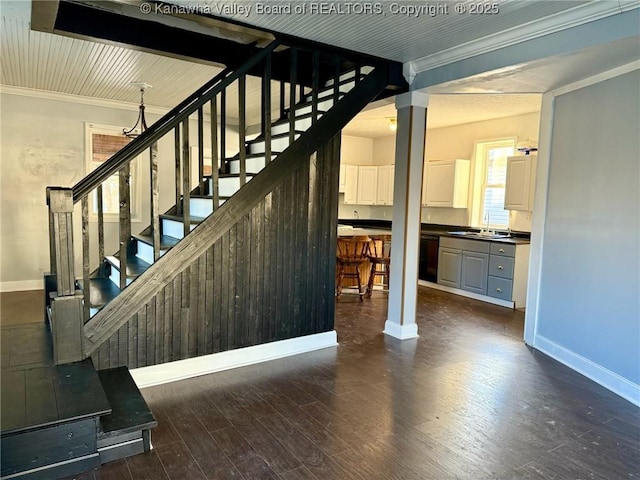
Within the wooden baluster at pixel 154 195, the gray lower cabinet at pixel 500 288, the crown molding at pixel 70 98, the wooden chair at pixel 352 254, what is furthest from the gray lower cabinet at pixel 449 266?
the crown molding at pixel 70 98

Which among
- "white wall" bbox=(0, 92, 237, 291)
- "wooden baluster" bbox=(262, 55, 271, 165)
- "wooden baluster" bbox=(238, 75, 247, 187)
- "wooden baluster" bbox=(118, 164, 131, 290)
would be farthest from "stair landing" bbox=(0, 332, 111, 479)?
"white wall" bbox=(0, 92, 237, 291)

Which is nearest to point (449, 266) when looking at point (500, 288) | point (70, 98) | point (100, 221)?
point (500, 288)

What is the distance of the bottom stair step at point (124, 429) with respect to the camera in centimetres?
218

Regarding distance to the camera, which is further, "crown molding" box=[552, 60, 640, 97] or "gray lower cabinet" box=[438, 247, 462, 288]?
"gray lower cabinet" box=[438, 247, 462, 288]

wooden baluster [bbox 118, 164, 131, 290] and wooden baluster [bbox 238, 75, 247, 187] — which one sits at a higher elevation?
wooden baluster [bbox 238, 75, 247, 187]

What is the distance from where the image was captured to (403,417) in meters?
2.70

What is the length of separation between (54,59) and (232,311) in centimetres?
327

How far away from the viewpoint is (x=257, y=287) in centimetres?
349

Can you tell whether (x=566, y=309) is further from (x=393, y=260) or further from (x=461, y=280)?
(x=461, y=280)

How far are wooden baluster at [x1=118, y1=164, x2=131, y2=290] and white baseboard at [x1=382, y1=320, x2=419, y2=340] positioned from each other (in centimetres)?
258

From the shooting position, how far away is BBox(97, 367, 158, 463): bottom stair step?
7.14 ft

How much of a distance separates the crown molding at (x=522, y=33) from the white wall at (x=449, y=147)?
3.00 metres

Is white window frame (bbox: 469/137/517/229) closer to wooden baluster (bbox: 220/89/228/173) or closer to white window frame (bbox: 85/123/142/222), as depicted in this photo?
wooden baluster (bbox: 220/89/228/173)

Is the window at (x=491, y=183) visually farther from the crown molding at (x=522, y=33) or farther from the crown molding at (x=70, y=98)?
the crown molding at (x=70, y=98)
